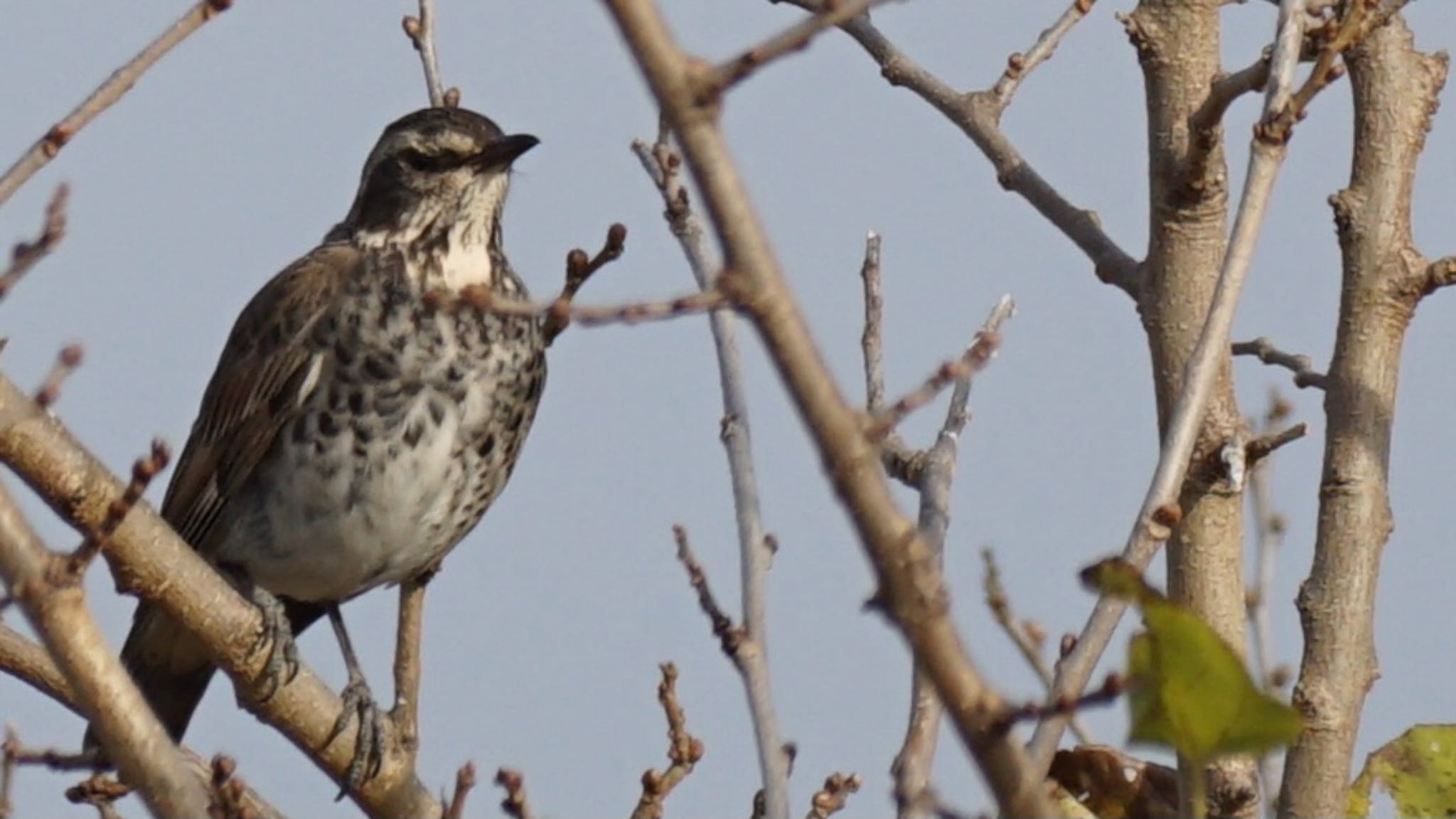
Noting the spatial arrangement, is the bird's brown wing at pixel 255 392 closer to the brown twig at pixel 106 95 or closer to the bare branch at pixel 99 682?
the brown twig at pixel 106 95

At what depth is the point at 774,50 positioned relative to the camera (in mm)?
2172

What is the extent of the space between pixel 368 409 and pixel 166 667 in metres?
0.95

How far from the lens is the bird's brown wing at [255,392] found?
5926mm

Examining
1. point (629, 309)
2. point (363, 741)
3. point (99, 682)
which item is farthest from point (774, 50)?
point (363, 741)

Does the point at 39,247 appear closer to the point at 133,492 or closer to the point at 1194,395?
the point at 133,492

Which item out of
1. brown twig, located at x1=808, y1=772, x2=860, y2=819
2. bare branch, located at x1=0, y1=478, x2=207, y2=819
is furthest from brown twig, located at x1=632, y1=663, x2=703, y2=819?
bare branch, located at x1=0, y1=478, x2=207, y2=819

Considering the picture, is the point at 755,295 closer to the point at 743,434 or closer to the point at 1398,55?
the point at 743,434

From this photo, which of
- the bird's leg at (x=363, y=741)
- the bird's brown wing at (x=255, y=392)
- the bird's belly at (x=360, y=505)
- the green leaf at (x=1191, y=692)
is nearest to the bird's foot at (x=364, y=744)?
the bird's leg at (x=363, y=741)

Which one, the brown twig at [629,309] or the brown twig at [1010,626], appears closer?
the brown twig at [629,309]

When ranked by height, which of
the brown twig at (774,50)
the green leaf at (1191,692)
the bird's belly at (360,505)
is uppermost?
the bird's belly at (360,505)

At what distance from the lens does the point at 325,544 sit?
5.86 metres

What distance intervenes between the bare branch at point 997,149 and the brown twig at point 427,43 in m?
0.81

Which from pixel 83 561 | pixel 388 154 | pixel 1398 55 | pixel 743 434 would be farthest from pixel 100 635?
pixel 388 154

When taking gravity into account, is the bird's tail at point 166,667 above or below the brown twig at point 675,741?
above
